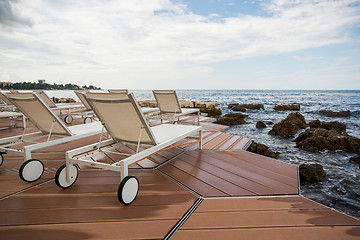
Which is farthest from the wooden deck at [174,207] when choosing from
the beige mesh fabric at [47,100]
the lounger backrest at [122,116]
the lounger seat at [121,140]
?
the beige mesh fabric at [47,100]

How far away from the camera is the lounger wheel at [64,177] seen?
2114 millimetres

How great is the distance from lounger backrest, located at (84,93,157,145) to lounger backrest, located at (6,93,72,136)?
0.74 m

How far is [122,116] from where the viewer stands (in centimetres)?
236

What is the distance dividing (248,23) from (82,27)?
10.7m

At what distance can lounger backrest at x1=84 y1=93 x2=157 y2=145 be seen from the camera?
86.9 inches

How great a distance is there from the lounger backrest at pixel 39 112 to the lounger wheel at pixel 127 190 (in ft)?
5.08

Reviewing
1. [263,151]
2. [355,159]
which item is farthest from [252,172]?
[355,159]

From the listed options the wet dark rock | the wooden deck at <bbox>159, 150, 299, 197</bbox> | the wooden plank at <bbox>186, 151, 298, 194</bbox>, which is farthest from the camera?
the wet dark rock

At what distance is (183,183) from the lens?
2.39 meters

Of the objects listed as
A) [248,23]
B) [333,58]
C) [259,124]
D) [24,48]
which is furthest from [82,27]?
[333,58]

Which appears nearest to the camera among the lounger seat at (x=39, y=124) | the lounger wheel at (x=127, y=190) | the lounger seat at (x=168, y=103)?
the lounger wheel at (x=127, y=190)

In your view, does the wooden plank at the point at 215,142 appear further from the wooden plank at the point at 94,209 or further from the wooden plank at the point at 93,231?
the wooden plank at the point at 93,231

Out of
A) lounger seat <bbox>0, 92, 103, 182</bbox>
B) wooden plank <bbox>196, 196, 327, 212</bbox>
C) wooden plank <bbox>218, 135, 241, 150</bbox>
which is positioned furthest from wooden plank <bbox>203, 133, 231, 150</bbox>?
lounger seat <bbox>0, 92, 103, 182</bbox>

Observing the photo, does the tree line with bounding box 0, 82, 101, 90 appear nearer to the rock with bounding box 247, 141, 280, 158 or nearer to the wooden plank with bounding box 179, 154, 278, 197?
the rock with bounding box 247, 141, 280, 158
